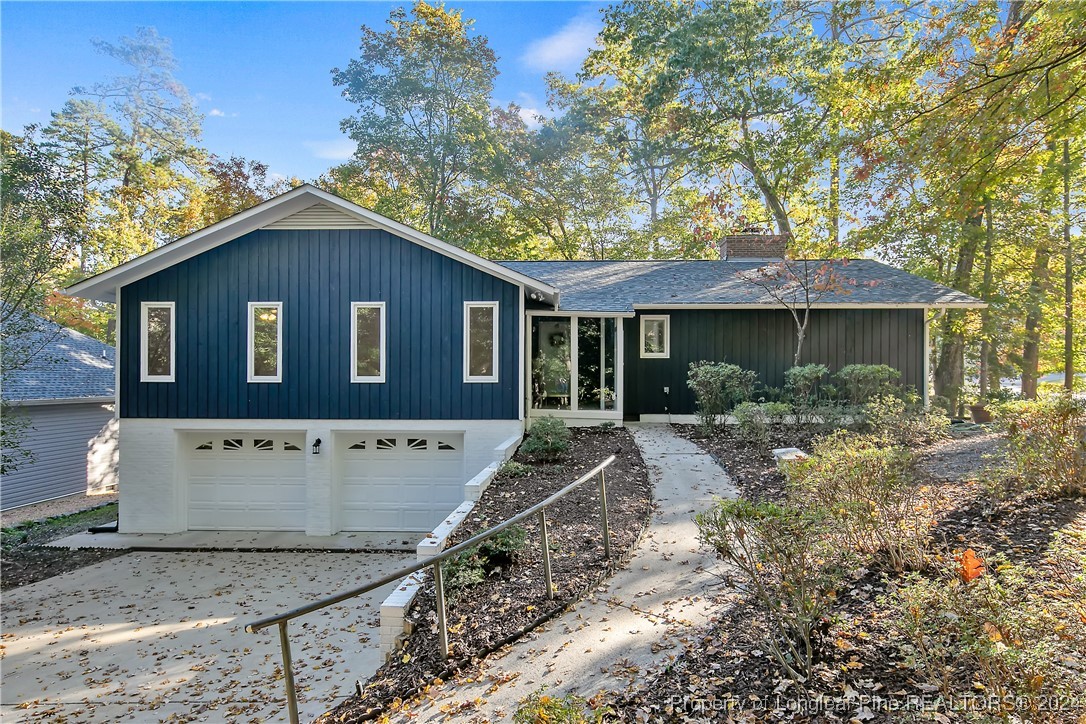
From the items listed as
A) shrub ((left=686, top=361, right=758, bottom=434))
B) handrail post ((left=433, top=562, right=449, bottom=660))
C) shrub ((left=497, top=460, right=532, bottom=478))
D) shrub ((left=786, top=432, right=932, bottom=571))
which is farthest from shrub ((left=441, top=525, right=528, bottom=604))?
shrub ((left=686, top=361, right=758, bottom=434))

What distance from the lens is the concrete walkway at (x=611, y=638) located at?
3207mm

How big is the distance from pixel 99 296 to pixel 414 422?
7.20 metres

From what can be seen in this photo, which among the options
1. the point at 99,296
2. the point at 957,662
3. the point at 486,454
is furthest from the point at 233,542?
the point at 957,662

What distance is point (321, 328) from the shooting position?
10.7 meters

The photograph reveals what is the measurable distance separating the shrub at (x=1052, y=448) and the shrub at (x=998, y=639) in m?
2.80

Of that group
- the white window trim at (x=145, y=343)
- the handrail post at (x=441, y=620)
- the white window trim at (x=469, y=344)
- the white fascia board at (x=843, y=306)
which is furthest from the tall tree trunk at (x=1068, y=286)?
the white window trim at (x=145, y=343)

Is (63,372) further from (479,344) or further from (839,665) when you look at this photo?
(839,665)

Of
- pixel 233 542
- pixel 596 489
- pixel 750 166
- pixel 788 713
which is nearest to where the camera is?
pixel 788 713

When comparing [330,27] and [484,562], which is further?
[330,27]

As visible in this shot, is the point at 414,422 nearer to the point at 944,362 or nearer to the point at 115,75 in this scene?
the point at 944,362

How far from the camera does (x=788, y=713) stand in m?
2.69

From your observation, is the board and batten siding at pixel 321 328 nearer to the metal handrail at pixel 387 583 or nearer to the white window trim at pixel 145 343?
the white window trim at pixel 145 343

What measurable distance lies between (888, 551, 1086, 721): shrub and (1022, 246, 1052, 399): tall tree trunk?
16.7 meters

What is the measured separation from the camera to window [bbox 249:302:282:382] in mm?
10711
